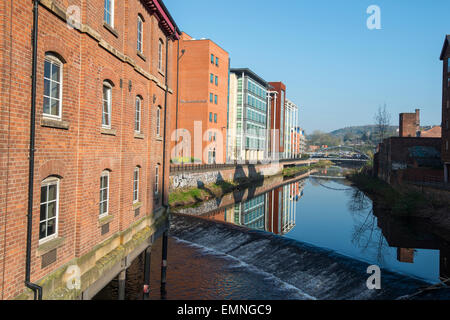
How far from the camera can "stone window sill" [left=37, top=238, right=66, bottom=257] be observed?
671 centimetres

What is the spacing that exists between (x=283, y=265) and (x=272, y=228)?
1066 cm

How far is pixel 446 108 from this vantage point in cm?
3334

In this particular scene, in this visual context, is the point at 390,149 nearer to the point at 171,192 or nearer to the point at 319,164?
the point at 171,192

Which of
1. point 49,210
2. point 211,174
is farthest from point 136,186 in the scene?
point 211,174

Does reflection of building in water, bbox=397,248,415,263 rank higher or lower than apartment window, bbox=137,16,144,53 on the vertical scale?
lower

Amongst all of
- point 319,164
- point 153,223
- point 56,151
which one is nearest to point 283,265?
point 153,223

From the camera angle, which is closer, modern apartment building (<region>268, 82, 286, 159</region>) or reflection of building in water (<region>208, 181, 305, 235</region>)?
reflection of building in water (<region>208, 181, 305, 235</region>)

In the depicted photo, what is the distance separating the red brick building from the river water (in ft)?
9.00

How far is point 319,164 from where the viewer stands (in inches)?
4690

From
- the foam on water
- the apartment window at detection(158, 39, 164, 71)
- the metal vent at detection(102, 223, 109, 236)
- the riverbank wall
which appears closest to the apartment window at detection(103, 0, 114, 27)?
the apartment window at detection(158, 39, 164, 71)

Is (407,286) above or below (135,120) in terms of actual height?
below

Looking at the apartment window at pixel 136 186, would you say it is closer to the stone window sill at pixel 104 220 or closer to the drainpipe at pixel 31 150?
the stone window sill at pixel 104 220

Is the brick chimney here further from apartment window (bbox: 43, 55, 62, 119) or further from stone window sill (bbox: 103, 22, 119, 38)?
apartment window (bbox: 43, 55, 62, 119)

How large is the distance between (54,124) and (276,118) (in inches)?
3139
